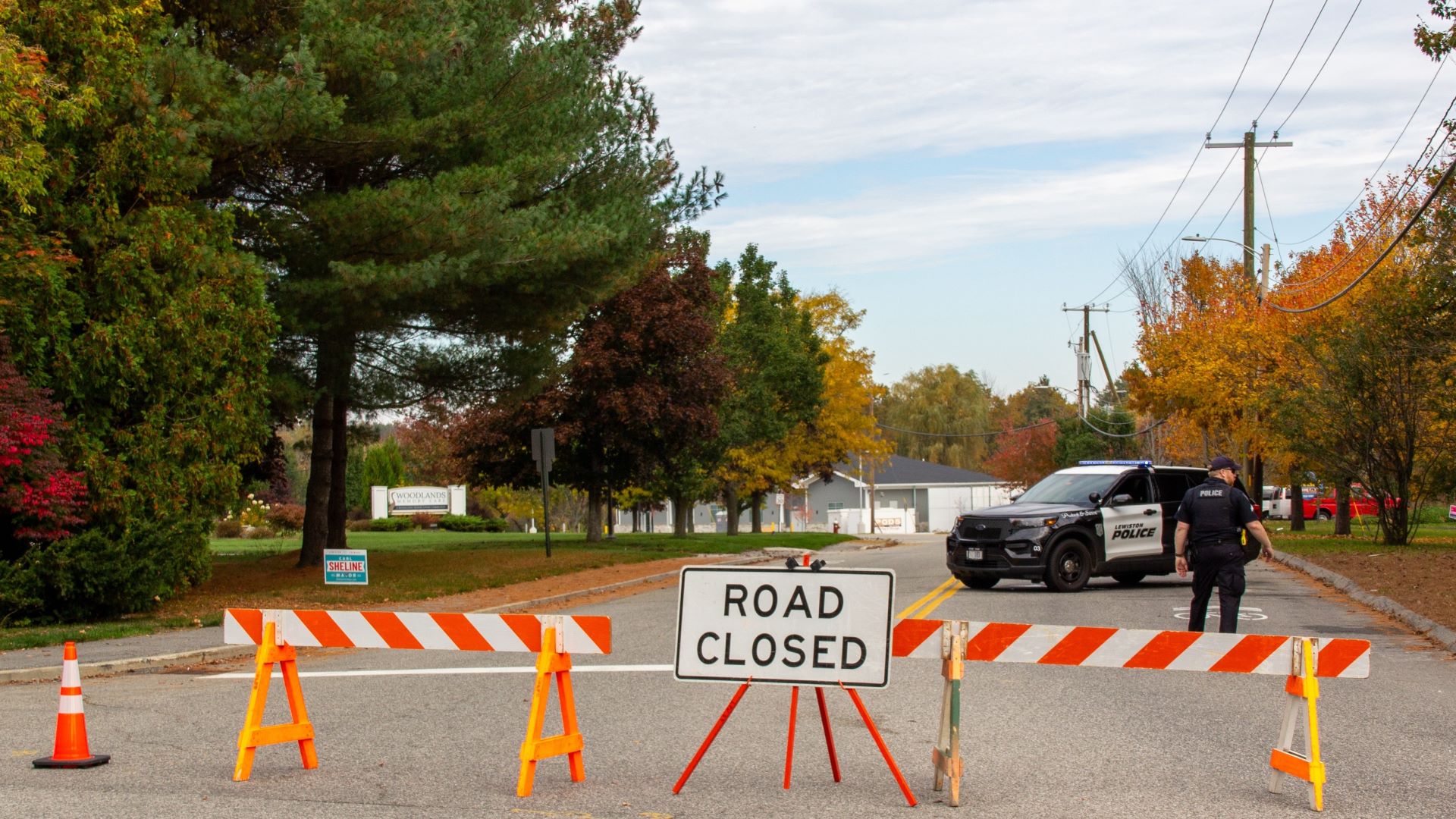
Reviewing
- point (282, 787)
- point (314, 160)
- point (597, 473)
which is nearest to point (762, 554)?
point (597, 473)

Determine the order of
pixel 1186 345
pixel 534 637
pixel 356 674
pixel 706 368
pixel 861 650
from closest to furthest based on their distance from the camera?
pixel 861 650 < pixel 534 637 < pixel 356 674 < pixel 706 368 < pixel 1186 345

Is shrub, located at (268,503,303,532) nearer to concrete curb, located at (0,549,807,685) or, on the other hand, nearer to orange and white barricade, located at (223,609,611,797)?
concrete curb, located at (0,549,807,685)

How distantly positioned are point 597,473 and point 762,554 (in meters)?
4.81

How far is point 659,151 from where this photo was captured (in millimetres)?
26938

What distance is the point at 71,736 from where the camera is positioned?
7855mm

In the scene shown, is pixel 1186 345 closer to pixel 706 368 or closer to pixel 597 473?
pixel 706 368

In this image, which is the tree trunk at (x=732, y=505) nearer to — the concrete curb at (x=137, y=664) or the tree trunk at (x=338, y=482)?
the tree trunk at (x=338, y=482)

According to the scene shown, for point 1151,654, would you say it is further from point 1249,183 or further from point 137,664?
point 1249,183

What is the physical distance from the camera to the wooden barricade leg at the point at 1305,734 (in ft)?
22.3

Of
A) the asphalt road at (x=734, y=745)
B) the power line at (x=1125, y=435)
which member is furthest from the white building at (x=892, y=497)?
the asphalt road at (x=734, y=745)

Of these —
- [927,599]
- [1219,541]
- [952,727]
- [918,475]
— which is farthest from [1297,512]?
[952,727]

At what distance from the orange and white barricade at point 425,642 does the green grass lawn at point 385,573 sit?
25.7ft

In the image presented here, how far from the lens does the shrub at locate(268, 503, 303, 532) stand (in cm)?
5231

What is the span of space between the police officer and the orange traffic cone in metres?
8.90
